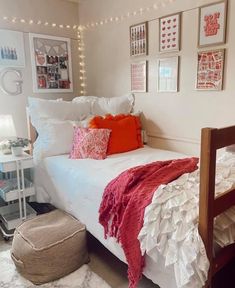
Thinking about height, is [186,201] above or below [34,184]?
above

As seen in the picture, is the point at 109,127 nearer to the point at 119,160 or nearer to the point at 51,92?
the point at 119,160

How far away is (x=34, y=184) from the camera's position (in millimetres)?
2488

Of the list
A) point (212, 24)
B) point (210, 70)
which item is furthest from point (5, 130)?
point (212, 24)

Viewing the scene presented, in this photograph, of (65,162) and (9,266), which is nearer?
(9,266)

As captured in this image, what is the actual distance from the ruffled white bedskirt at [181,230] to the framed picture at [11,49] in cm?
220

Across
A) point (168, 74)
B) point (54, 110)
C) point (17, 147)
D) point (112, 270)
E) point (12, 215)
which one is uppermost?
point (168, 74)

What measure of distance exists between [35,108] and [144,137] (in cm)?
112

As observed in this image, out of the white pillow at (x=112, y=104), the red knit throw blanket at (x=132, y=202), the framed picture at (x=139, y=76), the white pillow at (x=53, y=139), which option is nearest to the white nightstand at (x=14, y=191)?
the white pillow at (x=53, y=139)

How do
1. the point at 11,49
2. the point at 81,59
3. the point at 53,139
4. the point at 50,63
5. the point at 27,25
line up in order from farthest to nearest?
the point at 81,59, the point at 50,63, the point at 27,25, the point at 11,49, the point at 53,139

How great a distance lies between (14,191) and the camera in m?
2.29

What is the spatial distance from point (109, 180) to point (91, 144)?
63cm

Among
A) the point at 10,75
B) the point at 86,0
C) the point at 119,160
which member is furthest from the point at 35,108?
the point at 86,0

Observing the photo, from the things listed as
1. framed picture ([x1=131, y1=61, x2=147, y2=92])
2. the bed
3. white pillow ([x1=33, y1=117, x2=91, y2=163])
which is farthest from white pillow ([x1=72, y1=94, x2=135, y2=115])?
the bed

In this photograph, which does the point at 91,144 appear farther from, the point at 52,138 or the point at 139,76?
the point at 139,76
